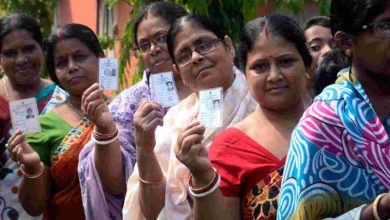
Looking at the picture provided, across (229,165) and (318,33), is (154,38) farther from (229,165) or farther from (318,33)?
(229,165)

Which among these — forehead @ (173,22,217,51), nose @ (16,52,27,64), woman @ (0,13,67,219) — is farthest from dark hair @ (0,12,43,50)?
forehead @ (173,22,217,51)

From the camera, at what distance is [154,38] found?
15.9 ft

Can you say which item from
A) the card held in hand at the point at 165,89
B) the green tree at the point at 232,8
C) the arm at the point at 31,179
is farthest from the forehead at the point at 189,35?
the green tree at the point at 232,8

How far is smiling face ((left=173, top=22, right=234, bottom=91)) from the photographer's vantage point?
4.09m

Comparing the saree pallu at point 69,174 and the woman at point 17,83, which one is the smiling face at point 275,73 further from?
the woman at point 17,83

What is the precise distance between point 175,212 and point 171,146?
1.08ft

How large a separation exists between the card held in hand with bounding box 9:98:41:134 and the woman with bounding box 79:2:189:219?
29 centimetres

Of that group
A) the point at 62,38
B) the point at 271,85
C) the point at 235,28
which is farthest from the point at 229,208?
the point at 235,28

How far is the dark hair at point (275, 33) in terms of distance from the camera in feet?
12.3

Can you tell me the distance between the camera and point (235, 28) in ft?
22.9

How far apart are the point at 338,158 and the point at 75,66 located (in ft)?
8.26

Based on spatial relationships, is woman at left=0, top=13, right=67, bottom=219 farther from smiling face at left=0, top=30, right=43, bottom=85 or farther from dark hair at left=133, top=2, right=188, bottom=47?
dark hair at left=133, top=2, right=188, bottom=47

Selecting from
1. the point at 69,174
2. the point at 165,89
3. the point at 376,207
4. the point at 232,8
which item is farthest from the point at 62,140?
the point at 376,207

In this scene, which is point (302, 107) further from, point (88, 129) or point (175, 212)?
point (88, 129)
